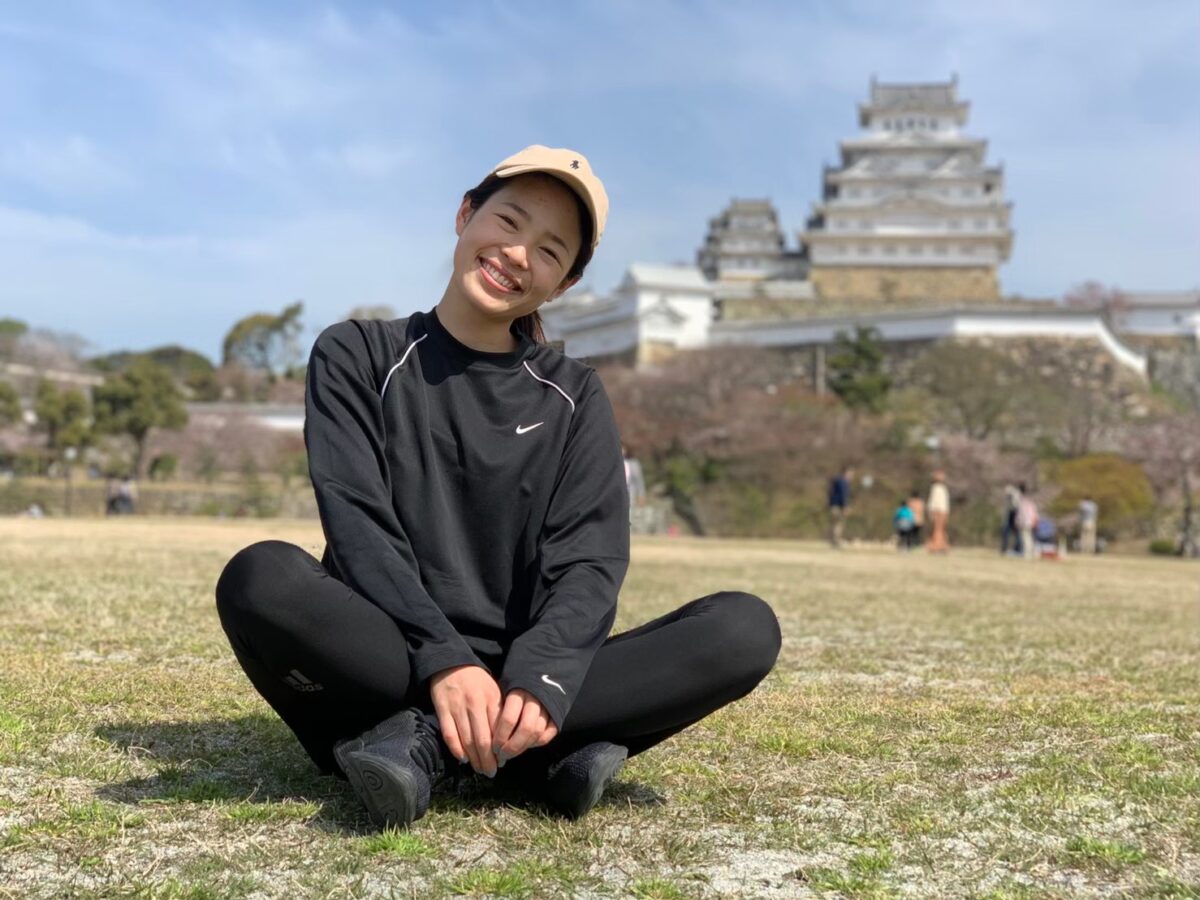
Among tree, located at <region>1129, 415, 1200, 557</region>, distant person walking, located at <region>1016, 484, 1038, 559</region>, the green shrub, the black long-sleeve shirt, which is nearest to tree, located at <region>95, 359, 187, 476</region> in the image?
the green shrub

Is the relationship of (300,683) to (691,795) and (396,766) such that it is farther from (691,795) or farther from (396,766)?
(691,795)

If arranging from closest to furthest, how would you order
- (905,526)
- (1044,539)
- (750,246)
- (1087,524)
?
1. (905,526)
2. (1044,539)
3. (1087,524)
4. (750,246)

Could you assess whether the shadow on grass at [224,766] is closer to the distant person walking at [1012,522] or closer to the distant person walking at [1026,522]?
the distant person walking at [1026,522]

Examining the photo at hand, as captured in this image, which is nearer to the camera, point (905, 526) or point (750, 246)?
point (905, 526)

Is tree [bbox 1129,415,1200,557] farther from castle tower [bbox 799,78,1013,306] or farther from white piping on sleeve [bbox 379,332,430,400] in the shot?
white piping on sleeve [bbox 379,332,430,400]

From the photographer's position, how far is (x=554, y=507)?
222 centimetres

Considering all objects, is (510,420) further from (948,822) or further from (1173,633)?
(1173,633)

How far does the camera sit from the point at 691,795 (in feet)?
7.32

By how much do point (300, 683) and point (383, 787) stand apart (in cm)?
31

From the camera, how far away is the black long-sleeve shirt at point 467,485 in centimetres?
204

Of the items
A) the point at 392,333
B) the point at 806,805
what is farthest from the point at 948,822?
the point at 392,333

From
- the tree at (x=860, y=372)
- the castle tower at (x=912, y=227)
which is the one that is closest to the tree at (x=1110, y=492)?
the tree at (x=860, y=372)

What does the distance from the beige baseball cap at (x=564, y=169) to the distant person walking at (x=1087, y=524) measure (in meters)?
22.7

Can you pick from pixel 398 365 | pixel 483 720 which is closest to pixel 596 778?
pixel 483 720
